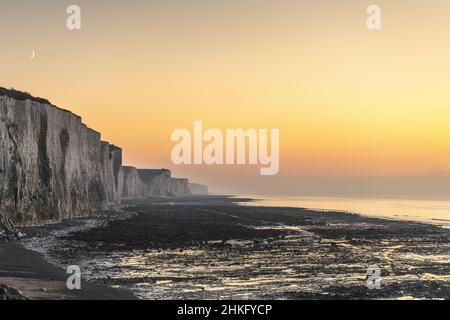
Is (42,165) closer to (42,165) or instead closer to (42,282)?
(42,165)

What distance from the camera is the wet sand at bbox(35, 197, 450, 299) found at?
68.3 feet

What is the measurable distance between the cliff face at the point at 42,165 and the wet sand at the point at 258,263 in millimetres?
6837

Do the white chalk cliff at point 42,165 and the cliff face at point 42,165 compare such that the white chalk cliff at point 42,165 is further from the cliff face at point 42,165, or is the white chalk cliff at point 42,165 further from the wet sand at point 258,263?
the wet sand at point 258,263

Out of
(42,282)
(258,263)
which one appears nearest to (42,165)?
(258,263)

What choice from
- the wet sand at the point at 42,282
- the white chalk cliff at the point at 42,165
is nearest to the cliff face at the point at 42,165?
the white chalk cliff at the point at 42,165

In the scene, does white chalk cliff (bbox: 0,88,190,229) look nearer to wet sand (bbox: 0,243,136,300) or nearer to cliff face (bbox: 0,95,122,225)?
cliff face (bbox: 0,95,122,225)

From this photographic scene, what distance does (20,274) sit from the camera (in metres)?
21.0

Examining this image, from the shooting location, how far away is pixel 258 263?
29.1 metres

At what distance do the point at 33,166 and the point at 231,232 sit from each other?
2052 centimetres

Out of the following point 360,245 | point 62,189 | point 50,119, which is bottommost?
point 360,245

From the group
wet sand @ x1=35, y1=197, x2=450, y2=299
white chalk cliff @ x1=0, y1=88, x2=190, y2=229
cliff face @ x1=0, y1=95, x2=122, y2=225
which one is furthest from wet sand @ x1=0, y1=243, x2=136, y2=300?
cliff face @ x1=0, y1=95, x2=122, y2=225

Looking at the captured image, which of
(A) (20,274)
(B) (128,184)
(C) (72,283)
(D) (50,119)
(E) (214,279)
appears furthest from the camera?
(B) (128,184)
